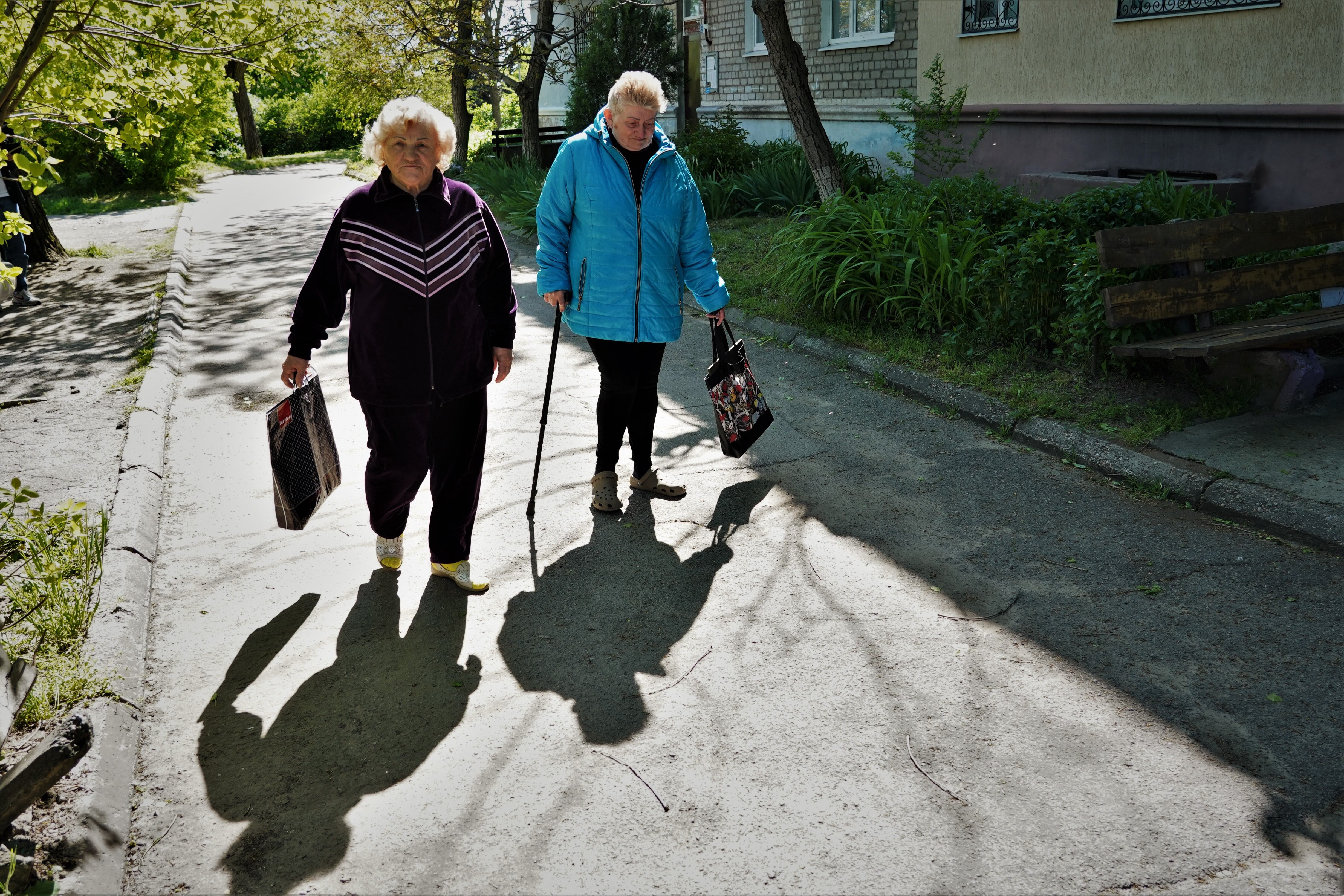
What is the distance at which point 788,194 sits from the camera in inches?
537

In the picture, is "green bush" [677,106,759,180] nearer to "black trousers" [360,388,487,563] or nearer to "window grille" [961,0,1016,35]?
"window grille" [961,0,1016,35]

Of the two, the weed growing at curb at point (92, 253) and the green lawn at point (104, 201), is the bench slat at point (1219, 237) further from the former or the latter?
the green lawn at point (104, 201)

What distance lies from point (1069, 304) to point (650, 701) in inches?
165

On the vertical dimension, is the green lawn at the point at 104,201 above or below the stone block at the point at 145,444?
above

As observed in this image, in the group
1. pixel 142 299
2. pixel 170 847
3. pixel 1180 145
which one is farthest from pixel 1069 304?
pixel 142 299

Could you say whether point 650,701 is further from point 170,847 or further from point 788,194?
point 788,194

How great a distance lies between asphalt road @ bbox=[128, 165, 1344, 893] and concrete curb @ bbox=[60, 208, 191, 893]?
0.07 m

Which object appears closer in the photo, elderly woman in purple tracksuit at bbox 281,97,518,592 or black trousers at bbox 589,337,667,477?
elderly woman in purple tracksuit at bbox 281,97,518,592

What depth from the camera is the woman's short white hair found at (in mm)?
3859

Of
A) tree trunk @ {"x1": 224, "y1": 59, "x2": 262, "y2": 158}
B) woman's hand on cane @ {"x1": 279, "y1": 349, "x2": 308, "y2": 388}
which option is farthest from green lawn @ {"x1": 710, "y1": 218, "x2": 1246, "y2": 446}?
tree trunk @ {"x1": 224, "y1": 59, "x2": 262, "y2": 158}

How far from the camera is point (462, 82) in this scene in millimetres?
23188

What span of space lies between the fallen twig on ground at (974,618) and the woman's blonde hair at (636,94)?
240 centimetres

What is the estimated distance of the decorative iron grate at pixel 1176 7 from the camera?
9398 millimetres

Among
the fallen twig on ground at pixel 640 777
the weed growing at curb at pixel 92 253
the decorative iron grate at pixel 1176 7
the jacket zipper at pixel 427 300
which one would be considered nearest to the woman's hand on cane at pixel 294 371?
the jacket zipper at pixel 427 300
